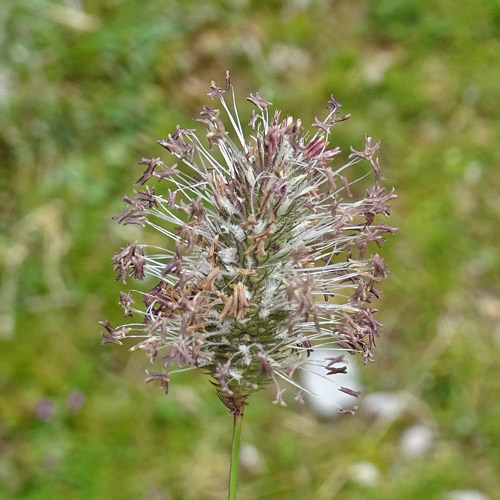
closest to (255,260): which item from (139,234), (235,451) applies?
(235,451)

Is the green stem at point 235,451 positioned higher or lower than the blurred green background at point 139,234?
lower

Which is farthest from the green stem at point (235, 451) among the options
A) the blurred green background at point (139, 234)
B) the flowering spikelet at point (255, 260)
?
the blurred green background at point (139, 234)

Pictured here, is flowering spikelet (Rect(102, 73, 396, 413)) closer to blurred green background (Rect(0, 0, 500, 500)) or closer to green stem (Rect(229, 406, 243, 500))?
green stem (Rect(229, 406, 243, 500))

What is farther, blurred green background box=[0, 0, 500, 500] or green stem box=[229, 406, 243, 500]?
blurred green background box=[0, 0, 500, 500]

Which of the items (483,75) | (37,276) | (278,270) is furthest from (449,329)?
(278,270)

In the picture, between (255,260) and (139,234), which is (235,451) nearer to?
(255,260)

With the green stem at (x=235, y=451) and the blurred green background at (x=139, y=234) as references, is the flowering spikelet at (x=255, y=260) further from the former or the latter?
the blurred green background at (x=139, y=234)

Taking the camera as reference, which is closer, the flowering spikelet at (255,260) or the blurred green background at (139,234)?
the flowering spikelet at (255,260)

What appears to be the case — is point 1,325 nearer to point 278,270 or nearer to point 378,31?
point 278,270

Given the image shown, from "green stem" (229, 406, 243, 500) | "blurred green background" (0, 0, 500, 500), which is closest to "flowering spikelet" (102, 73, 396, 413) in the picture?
"green stem" (229, 406, 243, 500)
